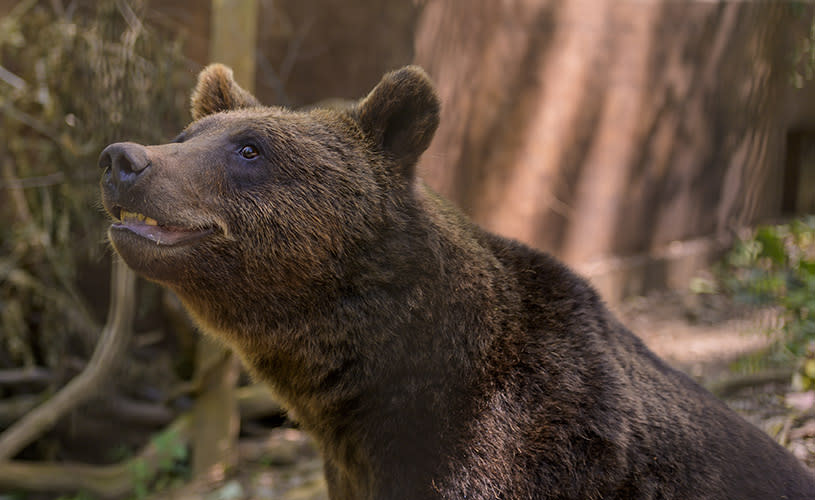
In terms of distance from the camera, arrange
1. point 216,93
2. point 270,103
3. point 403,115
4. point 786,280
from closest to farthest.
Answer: point 403,115, point 216,93, point 786,280, point 270,103

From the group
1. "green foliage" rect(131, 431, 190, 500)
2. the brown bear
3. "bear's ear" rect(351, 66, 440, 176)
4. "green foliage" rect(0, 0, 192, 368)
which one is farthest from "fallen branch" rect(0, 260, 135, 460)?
"bear's ear" rect(351, 66, 440, 176)

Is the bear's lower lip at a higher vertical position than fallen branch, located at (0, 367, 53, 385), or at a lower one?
higher

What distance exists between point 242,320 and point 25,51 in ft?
15.5

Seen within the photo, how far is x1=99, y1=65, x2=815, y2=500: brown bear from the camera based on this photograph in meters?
2.46

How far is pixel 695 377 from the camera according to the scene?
5910 mm

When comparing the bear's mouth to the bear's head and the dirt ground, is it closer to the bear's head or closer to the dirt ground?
the bear's head

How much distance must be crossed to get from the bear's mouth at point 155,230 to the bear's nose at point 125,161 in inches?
6.3

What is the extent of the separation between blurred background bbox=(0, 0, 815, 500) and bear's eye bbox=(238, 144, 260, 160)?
7.08ft

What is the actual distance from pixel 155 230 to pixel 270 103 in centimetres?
407

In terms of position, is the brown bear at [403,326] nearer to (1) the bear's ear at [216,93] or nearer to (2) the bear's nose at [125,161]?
(2) the bear's nose at [125,161]

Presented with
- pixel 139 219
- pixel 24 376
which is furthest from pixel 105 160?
pixel 24 376

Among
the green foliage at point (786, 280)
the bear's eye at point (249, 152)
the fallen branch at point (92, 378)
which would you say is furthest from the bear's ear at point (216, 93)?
the green foliage at point (786, 280)

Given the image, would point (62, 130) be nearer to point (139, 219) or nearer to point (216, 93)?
point (216, 93)

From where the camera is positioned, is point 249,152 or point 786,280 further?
point 786,280
